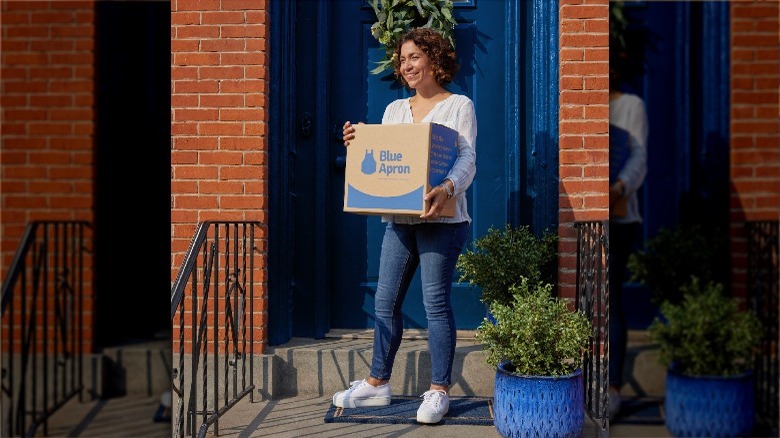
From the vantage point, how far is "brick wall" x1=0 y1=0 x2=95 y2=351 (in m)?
0.94

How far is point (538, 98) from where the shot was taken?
3.80 meters

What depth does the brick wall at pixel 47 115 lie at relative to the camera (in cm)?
94

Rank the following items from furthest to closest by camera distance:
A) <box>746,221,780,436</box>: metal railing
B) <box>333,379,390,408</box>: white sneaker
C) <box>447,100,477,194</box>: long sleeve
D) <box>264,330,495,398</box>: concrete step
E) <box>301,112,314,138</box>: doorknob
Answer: <box>301,112,314,138</box>: doorknob → <box>264,330,495,398</box>: concrete step → <box>333,379,390,408</box>: white sneaker → <box>447,100,477,194</box>: long sleeve → <box>746,221,780,436</box>: metal railing

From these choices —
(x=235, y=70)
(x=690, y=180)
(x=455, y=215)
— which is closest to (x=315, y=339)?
(x=455, y=215)

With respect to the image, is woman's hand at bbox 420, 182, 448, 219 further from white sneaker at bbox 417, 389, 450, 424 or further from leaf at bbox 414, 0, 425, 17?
leaf at bbox 414, 0, 425, 17

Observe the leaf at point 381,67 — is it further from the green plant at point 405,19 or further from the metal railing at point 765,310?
the metal railing at point 765,310

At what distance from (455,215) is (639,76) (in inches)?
70.4

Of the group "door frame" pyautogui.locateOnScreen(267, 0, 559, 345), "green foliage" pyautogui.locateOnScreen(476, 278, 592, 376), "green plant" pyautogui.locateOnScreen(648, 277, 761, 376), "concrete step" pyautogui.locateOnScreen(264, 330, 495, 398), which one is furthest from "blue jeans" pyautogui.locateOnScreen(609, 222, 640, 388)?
"green plant" pyautogui.locateOnScreen(648, 277, 761, 376)

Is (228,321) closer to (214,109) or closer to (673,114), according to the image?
(214,109)

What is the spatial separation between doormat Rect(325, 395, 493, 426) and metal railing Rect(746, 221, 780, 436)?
1392 millimetres

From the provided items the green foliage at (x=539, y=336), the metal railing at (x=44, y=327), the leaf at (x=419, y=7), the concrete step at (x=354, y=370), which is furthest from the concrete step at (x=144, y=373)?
the leaf at (x=419, y=7)

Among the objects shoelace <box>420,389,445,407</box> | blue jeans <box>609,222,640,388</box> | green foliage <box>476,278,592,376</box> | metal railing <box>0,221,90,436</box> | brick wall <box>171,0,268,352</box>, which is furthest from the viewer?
brick wall <box>171,0,268,352</box>

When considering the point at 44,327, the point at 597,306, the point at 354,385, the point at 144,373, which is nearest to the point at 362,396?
the point at 354,385

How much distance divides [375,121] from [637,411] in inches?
85.3
